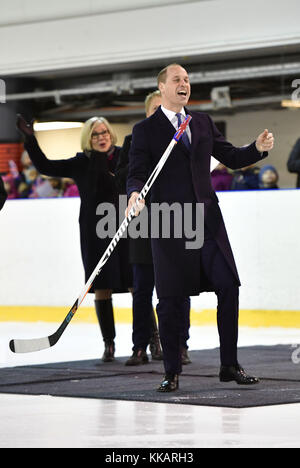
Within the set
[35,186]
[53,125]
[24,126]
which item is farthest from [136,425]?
[53,125]

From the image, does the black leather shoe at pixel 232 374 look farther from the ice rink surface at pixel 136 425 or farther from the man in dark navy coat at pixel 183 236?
the ice rink surface at pixel 136 425

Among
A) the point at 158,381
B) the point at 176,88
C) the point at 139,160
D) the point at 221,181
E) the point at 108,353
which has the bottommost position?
the point at 108,353

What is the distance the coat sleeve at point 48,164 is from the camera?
6.47 metres

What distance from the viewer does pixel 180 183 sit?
5.03 m

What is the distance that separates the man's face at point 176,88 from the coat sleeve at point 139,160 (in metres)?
0.17

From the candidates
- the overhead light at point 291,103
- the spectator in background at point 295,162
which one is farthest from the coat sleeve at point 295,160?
the overhead light at point 291,103

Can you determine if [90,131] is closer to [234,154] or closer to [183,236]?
[234,154]

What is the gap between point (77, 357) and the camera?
23.2 feet

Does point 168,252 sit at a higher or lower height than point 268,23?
lower

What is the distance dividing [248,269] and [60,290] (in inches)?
75.9

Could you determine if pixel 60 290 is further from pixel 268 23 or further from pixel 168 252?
pixel 168 252

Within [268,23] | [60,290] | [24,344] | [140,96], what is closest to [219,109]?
[140,96]

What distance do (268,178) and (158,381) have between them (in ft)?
15.7

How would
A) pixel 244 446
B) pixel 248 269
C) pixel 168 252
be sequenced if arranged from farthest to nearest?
1. pixel 248 269
2. pixel 168 252
3. pixel 244 446
